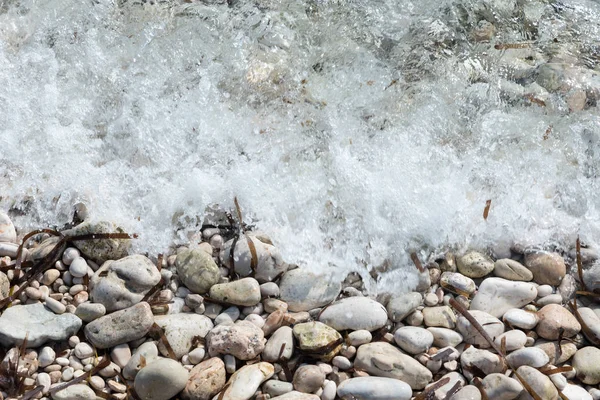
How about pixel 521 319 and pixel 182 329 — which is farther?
pixel 521 319

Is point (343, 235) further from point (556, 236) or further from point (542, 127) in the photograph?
point (542, 127)

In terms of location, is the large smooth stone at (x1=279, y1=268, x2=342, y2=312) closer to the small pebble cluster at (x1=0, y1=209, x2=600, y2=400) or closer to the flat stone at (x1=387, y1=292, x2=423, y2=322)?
the small pebble cluster at (x1=0, y1=209, x2=600, y2=400)

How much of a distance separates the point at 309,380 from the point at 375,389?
0.80 feet

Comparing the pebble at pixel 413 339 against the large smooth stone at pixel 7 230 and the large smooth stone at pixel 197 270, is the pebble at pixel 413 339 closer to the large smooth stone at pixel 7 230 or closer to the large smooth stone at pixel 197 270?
the large smooth stone at pixel 197 270

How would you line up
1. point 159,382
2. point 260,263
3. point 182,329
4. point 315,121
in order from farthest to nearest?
point 315,121, point 260,263, point 182,329, point 159,382

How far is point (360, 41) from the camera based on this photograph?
11.9 feet

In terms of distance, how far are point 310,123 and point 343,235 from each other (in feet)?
2.44

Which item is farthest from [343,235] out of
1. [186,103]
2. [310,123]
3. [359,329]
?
[186,103]

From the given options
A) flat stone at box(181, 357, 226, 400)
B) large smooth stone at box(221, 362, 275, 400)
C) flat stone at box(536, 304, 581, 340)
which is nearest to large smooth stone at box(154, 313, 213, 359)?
flat stone at box(181, 357, 226, 400)

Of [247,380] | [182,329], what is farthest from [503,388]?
[182,329]

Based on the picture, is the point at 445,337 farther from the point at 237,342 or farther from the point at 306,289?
the point at 237,342

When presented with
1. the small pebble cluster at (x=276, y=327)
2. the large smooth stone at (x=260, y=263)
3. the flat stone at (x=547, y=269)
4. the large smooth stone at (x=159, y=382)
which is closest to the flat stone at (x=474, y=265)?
the small pebble cluster at (x=276, y=327)

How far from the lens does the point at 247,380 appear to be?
2.14 meters

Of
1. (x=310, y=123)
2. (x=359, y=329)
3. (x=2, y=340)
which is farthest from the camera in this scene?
(x=310, y=123)
